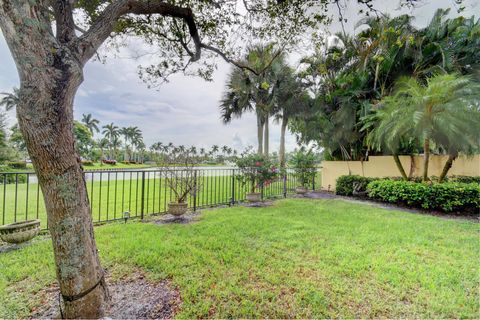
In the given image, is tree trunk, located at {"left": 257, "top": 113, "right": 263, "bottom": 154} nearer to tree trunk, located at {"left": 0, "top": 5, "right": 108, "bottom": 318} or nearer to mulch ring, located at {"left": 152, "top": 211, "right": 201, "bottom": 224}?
mulch ring, located at {"left": 152, "top": 211, "right": 201, "bottom": 224}

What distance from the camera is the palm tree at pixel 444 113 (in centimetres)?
561

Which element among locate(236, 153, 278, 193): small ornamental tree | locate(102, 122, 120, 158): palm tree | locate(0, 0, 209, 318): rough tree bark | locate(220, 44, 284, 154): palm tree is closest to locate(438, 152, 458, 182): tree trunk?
locate(236, 153, 278, 193): small ornamental tree

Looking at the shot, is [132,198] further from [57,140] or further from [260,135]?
[260,135]

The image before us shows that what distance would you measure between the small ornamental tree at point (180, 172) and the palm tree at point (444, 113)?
19.9 ft

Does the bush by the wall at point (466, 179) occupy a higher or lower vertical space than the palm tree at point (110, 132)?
lower

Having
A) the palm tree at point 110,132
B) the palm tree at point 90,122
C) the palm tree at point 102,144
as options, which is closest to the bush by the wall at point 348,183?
Answer: the palm tree at point 90,122

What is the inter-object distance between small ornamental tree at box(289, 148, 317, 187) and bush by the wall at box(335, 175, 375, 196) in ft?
4.00

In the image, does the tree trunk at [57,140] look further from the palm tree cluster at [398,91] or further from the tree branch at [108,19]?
the palm tree cluster at [398,91]

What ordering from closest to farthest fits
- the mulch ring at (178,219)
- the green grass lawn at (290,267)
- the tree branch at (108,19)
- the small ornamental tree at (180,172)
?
1. the tree branch at (108,19)
2. the green grass lawn at (290,267)
3. the mulch ring at (178,219)
4. the small ornamental tree at (180,172)

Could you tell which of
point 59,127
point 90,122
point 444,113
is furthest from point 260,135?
point 90,122

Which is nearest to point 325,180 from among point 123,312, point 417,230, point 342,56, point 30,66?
point 342,56

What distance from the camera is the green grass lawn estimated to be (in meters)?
2.03

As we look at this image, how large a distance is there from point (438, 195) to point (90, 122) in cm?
5705

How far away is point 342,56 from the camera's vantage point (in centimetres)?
964
